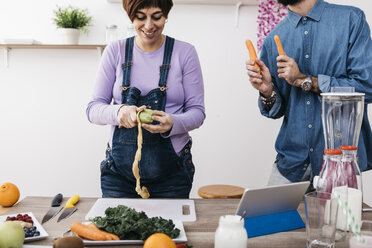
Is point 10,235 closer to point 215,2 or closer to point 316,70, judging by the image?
point 316,70

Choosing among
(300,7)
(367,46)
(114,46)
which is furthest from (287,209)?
(114,46)

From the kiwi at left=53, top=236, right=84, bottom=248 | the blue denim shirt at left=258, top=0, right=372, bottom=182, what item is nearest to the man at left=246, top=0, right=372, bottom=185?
the blue denim shirt at left=258, top=0, right=372, bottom=182

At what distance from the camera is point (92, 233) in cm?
108

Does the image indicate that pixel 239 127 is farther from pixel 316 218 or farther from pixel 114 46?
pixel 316 218

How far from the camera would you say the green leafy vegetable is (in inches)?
42.3

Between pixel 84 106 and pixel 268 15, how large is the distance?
68.7 inches

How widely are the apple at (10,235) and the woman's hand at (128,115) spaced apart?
636 mm

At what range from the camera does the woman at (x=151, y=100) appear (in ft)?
5.50

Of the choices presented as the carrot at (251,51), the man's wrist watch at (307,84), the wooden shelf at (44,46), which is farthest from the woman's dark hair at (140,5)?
the wooden shelf at (44,46)

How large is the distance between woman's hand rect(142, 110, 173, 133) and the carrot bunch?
52 cm

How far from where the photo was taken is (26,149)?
3.41 meters

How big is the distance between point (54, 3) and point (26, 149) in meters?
1.30

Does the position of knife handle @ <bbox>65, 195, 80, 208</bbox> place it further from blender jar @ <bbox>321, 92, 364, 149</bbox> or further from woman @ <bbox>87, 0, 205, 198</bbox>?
blender jar @ <bbox>321, 92, 364, 149</bbox>

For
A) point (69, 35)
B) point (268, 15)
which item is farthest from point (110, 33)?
point (268, 15)
